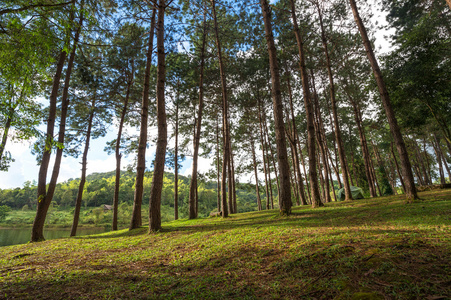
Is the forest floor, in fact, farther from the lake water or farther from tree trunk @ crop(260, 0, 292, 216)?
the lake water

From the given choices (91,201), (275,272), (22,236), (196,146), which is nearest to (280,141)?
(275,272)

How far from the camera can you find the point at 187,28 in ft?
38.0

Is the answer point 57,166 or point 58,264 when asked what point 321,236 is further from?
point 57,166

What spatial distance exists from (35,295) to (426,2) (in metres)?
23.3

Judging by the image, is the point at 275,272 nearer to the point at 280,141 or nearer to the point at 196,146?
the point at 280,141

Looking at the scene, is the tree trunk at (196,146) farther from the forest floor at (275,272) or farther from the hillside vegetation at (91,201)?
the hillside vegetation at (91,201)

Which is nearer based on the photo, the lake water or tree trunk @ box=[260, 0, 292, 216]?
tree trunk @ box=[260, 0, 292, 216]

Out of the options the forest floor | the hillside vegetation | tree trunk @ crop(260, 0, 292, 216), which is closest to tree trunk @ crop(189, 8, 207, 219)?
tree trunk @ crop(260, 0, 292, 216)

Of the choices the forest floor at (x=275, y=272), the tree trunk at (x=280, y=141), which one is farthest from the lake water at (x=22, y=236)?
the tree trunk at (x=280, y=141)

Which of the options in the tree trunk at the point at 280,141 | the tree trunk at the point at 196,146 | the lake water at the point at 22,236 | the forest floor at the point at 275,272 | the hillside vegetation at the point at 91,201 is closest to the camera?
the forest floor at the point at 275,272

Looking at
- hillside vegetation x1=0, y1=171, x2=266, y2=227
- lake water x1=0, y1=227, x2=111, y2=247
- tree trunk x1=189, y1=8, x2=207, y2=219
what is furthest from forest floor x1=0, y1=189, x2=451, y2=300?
hillside vegetation x1=0, y1=171, x2=266, y2=227

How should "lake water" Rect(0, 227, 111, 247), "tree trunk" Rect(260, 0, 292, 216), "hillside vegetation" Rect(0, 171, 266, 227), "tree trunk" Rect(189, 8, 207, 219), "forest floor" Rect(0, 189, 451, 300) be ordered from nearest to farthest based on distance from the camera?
"forest floor" Rect(0, 189, 451, 300) < "tree trunk" Rect(260, 0, 292, 216) < "tree trunk" Rect(189, 8, 207, 219) < "lake water" Rect(0, 227, 111, 247) < "hillside vegetation" Rect(0, 171, 266, 227)

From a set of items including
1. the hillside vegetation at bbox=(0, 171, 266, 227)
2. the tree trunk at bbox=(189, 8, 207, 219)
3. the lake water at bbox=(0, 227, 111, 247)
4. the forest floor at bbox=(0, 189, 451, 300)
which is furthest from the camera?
the hillside vegetation at bbox=(0, 171, 266, 227)

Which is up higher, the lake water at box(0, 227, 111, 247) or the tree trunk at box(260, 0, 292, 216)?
the tree trunk at box(260, 0, 292, 216)
